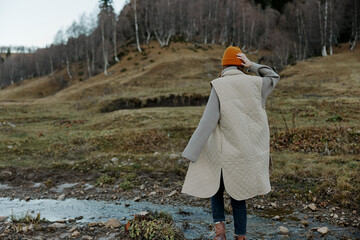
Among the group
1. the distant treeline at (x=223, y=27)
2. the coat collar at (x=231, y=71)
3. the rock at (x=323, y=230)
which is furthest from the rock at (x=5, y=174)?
the distant treeline at (x=223, y=27)

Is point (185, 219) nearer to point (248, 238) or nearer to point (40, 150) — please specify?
point (248, 238)

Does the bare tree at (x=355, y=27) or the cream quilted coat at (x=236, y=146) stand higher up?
the bare tree at (x=355, y=27)

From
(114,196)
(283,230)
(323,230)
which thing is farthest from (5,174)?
(323,230)

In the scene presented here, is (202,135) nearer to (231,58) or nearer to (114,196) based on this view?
(231,58)

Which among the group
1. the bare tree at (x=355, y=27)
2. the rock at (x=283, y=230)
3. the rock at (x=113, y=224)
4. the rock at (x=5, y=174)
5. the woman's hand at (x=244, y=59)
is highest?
the bare tree at (x=355, y=27)

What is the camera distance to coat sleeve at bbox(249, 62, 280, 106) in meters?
3.61

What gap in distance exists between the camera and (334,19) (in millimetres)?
47750

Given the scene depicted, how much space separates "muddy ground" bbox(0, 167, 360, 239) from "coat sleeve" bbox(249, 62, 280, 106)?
2561 millimetres

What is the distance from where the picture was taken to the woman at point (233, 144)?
3.33m

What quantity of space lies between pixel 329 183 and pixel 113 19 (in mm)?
55333

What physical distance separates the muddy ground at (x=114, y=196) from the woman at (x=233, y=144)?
182 cm

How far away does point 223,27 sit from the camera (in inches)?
2303

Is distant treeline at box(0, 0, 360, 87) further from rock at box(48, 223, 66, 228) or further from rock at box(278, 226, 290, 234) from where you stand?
rock at box(48, 223, 66, 228)

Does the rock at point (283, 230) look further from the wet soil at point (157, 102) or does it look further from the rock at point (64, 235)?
the wet soil at point (157, 102)
